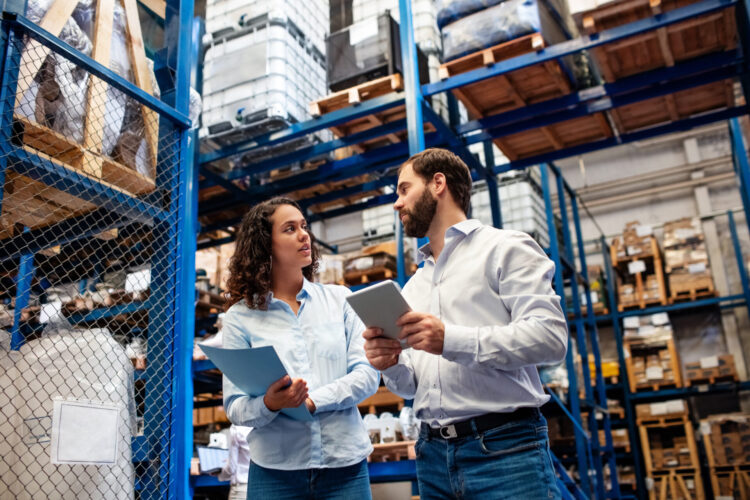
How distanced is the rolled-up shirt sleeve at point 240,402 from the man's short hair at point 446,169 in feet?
3.21

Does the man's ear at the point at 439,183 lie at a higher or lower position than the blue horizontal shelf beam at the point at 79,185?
lower

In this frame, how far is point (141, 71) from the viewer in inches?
187

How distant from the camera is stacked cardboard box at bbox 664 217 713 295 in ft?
41.0

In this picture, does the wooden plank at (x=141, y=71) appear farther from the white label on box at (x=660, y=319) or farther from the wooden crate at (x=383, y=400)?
the white label on box at (x=660, y=319)

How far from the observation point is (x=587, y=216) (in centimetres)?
1573

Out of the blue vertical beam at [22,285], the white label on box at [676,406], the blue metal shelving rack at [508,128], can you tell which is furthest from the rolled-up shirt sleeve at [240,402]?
Answer: the white label on box at [676,406]

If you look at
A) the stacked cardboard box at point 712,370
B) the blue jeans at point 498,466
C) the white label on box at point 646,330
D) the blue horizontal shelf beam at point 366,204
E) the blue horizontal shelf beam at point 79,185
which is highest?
the blue horizontal shelf beam at point 366,204

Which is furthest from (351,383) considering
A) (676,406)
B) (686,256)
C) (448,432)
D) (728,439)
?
(686,256)

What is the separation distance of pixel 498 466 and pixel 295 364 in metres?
0.97

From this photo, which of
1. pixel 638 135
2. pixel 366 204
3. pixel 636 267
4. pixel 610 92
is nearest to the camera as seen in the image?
pixel 610 92

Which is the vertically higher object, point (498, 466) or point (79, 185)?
point (79, 185)

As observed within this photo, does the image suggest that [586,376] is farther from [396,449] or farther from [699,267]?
[396,449]

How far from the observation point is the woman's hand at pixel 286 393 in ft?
7.64

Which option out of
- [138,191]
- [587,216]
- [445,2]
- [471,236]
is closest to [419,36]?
[445,2]
